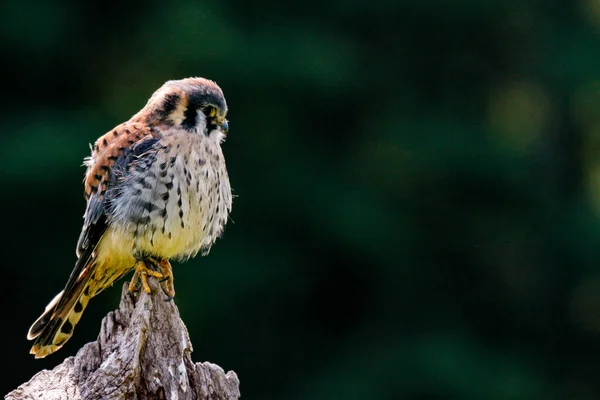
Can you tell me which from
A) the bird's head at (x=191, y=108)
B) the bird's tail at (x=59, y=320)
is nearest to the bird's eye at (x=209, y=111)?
the bird's head at (x=191, y=108)

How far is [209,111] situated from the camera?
4.23 metres

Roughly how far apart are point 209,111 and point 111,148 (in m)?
0.38

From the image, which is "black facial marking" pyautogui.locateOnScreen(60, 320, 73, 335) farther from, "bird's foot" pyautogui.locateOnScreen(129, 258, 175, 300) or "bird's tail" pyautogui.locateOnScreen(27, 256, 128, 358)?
"bird's foot" pyautogui.locateOnScreen(129, 258, 175, 300)

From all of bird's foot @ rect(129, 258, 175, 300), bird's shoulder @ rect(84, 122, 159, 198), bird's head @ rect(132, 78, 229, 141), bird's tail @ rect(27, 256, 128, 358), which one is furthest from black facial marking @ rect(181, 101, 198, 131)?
bird's tail @ rect(27, 256, 128, 358)

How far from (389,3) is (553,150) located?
1.81m

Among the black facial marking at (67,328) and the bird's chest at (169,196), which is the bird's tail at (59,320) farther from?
the bird's chest at (169,196)

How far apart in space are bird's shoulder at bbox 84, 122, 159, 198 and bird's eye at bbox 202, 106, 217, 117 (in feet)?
0.63

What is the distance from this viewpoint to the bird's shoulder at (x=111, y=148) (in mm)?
4191

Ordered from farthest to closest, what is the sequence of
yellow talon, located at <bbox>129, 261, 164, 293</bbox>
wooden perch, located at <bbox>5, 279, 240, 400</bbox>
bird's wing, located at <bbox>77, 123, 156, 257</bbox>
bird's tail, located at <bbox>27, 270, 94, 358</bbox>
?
bird's wing, located at <bbox>77, 123, 156, 257</bbox> < bird's tail, located at <bbox>27, 270, 94, 358</bbox> < yellow talon, located at <bbox>129, 261, 164, 293</bbox> < wooden perch, located at <bbox>5, 279, 240, 400</bbox>

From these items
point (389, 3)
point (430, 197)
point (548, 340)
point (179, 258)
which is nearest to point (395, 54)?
point (389, 3)

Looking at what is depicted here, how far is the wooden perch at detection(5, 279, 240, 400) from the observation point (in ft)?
11.0

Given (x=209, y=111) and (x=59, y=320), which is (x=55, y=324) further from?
(x=209, y=111)

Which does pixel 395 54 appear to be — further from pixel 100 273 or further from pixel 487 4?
pixel 100 273

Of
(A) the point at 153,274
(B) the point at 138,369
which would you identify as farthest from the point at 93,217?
(B) the point at 138,369
